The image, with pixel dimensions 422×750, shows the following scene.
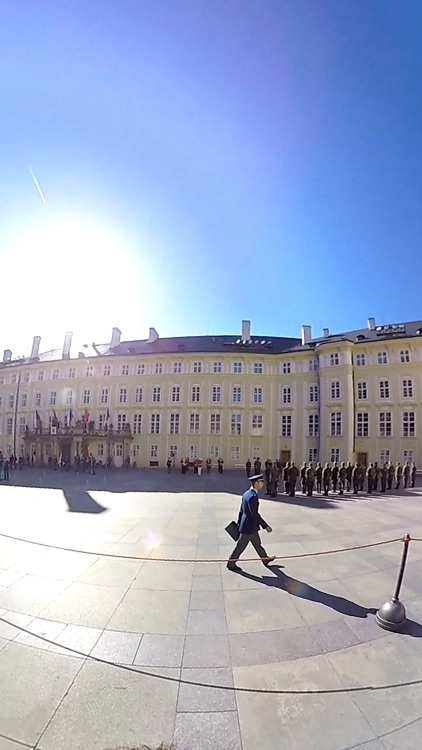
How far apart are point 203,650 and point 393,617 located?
7.99ft

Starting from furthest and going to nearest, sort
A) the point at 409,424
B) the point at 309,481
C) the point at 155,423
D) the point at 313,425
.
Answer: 1. the point at 155,423
2. the point at 313,425
3. the point at 409,424
4. the point at 309,481

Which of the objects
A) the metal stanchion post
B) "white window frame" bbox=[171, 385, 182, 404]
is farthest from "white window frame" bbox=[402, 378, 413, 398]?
the metal stanchion post

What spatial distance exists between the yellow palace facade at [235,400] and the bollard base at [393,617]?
32.7m

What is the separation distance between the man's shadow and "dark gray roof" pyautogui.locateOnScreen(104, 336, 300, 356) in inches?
1392

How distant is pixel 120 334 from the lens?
49.8 metres

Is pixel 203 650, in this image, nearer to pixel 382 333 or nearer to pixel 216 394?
pixel 216 394

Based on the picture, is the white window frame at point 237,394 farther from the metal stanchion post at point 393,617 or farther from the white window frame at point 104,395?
the metal stanchion post at point 393,617

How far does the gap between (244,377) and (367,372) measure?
1399 centimetres

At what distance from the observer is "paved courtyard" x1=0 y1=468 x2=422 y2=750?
8.68 ft

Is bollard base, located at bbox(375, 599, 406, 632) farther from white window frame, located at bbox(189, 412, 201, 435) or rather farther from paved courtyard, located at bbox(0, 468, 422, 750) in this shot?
white window frame, located at bbox(189, 412, 201, 435)

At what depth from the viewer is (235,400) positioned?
40406 mm

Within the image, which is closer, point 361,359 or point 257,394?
point 361,359


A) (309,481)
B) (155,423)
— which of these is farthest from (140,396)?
(309,481)

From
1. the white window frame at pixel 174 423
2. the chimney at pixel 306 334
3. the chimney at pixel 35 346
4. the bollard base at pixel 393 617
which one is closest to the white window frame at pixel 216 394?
the white window frame at pixel 174 423
